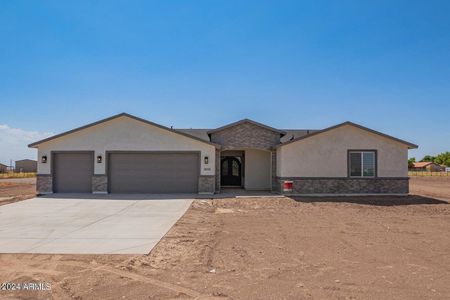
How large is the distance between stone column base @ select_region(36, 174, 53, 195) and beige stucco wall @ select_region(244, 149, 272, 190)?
36.0 ft

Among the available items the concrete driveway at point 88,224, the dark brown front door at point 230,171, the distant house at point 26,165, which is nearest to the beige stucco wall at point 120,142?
the concrete driveway at point 88,224

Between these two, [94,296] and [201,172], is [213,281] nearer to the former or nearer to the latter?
[94,296]

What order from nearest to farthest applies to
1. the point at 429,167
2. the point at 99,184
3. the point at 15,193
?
the point at 99,184 < the point at 15,193 < the point at 429,167

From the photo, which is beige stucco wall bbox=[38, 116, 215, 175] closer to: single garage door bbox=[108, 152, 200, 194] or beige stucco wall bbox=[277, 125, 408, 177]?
single garage door bbox=[108, 152, 200, 194]

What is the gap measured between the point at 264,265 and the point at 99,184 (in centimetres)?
1359

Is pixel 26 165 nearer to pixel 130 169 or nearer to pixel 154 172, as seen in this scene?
pixel 130 169

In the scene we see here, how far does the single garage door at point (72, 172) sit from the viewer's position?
17.5 m

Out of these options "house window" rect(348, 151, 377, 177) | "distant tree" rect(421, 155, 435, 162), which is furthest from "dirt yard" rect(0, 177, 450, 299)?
Result: "distant tree" rect(421, 155, 435, 162)

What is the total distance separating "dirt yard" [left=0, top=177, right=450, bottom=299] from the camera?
461 cm

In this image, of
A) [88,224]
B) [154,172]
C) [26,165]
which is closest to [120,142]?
[154,172]

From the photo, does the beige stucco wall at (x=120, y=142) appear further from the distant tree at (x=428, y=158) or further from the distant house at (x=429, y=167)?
the distant tree at (x=428, y=158)

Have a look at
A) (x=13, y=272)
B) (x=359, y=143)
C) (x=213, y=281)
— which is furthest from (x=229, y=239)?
(x=359, y=143)

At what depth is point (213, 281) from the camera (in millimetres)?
5004

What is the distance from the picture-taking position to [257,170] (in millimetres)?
20422
